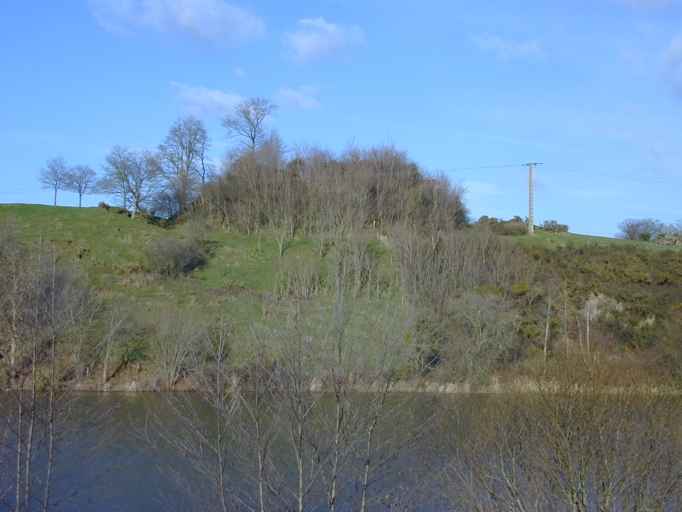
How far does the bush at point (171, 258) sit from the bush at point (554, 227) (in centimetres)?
3006

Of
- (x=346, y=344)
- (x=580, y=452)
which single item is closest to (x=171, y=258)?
(x=346, y=344)

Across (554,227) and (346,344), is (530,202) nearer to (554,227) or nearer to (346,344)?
(554,227)

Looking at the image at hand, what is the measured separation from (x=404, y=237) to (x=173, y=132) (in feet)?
94.0

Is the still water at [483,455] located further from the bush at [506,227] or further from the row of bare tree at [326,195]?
the bush at [506,227]

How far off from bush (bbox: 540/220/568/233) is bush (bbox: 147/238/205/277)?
30.1m

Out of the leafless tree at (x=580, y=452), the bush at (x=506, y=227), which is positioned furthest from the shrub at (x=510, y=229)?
the leafless tree at (x=580, y=452)

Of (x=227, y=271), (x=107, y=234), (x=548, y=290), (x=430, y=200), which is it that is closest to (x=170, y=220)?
(x=107, y=234)

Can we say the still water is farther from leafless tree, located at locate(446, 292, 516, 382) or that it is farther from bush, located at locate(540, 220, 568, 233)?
bush, located at locate(540, 220, 568, 233)

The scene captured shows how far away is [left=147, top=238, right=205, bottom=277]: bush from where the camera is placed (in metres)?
39.8

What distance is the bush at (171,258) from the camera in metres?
39.8

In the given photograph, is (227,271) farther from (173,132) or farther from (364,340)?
(364,340)

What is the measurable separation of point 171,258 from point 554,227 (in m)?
32.5

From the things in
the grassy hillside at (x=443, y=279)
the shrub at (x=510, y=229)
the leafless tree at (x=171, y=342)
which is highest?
the shrub at (x=510, y=229)

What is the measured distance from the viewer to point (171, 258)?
40062mm
